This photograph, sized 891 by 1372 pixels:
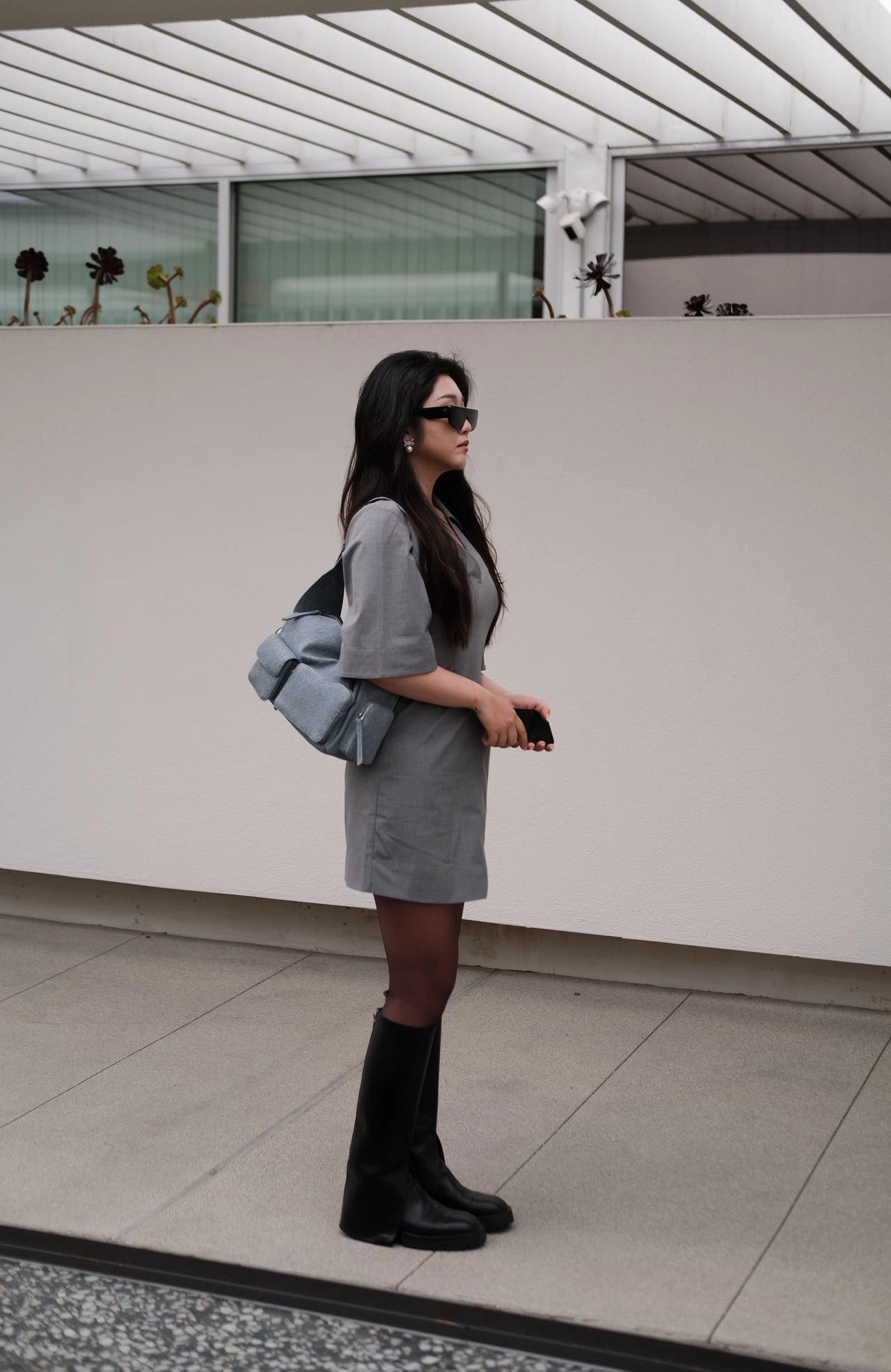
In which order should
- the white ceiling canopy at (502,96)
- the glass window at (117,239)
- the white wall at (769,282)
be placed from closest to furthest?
1. the white ceiling canopy at (502,96)
2. the white wall at (769,282)
3. the glass window at (117,239)

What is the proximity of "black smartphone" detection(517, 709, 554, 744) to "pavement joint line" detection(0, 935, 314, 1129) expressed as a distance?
1675 millimetres

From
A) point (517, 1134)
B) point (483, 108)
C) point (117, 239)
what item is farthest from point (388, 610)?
point (117, 239)

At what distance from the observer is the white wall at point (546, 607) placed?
167 inches

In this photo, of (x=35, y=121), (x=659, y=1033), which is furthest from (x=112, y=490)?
(x=35, y=121)

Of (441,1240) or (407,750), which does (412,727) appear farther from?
(441,1240)

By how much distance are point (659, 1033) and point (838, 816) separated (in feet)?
2.68

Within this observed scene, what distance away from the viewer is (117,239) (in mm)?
10781

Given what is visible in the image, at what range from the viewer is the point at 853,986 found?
4414 millimetres

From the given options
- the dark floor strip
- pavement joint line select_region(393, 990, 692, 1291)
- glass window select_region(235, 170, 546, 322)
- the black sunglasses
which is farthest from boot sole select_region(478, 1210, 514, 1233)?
glass window select_region(235, 170, 546, 322)

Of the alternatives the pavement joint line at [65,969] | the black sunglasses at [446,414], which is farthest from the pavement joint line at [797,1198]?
the pavement joint line at [65,969]

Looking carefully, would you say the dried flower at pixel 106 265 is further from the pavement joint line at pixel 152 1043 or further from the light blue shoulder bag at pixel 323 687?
the light blue shoulder bag at pixel 323 687

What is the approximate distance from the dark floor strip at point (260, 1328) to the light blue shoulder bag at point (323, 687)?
991 millimetres

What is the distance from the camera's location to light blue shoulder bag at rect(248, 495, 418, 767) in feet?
8.84

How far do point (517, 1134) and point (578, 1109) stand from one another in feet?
0.73
